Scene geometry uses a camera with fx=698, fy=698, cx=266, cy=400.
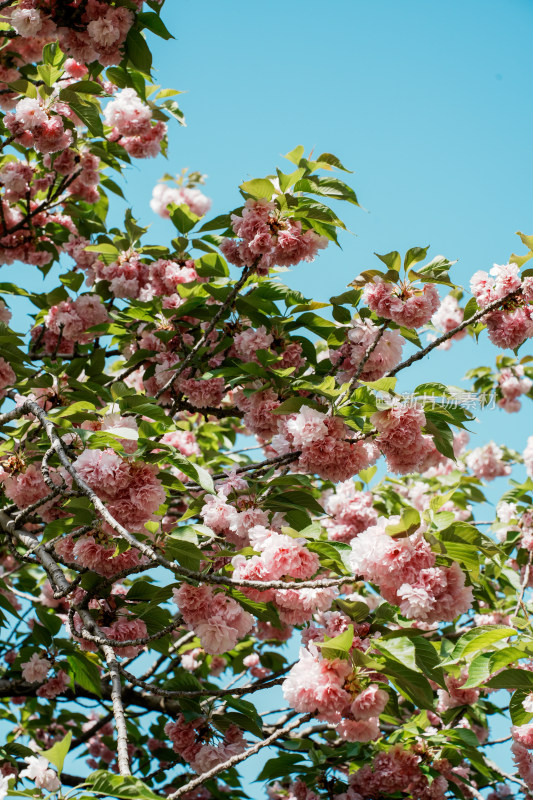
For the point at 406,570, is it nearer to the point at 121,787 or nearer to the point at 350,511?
the point at 121,787

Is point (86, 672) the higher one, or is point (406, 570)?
point (406, 570)

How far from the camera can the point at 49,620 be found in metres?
3.15

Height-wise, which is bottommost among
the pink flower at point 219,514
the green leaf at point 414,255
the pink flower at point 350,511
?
the pink flower at point 219,514

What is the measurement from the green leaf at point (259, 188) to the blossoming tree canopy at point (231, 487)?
0.02 m

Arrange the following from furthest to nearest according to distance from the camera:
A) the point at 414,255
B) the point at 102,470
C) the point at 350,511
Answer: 1. the point at 350,511
2. the point at 414,255
3. the point at 102,470

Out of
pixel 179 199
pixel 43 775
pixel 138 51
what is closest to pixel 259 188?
pixel 138 51

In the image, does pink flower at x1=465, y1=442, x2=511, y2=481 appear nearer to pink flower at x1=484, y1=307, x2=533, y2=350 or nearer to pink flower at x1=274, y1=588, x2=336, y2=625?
pink flower at x1=484, y1=307, x2=533, y2=350

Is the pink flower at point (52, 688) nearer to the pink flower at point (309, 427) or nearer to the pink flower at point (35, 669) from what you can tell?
the pink flower at point (35, 669)

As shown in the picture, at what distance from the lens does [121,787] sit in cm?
155

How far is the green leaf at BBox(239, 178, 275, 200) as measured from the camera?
259 centimetres

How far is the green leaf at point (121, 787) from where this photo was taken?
1.51 m

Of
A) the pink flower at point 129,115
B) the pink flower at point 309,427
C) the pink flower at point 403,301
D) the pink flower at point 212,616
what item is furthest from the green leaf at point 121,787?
the pink flower at point 129,115

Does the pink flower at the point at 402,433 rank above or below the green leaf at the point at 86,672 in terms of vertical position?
above

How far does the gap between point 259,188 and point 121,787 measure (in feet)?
6.57
